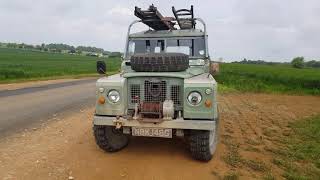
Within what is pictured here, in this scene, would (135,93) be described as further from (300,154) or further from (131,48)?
(300,154)

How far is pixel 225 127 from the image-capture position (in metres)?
9.41

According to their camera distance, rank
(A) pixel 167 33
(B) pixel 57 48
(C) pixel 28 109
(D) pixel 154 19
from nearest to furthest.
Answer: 1. (D) pixel 154 19
2. (A) pixel 167 33
3. (C) pixel 28 109
4. (B) pixel 57 48

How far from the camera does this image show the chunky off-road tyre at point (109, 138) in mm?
6316

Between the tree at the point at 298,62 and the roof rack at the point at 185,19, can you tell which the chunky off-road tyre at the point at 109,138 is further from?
the tree at the point at 298,62

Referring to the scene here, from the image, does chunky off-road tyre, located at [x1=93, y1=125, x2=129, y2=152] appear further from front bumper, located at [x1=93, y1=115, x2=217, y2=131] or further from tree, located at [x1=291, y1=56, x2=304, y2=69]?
tree, located at [x1=291, y1=56, x2=304, y2=69]

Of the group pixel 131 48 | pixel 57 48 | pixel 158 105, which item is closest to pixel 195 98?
pixel 158 105

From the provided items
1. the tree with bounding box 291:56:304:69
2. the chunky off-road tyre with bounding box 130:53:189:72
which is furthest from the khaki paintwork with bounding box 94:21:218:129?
the tree with bounding box 291:56:304:69

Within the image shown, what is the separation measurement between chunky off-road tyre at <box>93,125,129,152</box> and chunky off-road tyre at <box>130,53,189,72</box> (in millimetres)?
1141

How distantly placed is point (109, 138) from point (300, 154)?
3.49 m

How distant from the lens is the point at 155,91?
6.11 metres

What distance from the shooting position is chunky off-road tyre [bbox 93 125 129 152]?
249 inches

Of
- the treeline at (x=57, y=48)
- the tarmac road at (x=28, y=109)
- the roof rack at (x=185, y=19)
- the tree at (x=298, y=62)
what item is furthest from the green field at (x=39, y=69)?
the treeline at (x=57, y=48)

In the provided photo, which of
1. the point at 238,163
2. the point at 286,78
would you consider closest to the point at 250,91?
the point at 286,78

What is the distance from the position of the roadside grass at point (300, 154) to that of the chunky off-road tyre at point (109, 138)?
8.59ft
